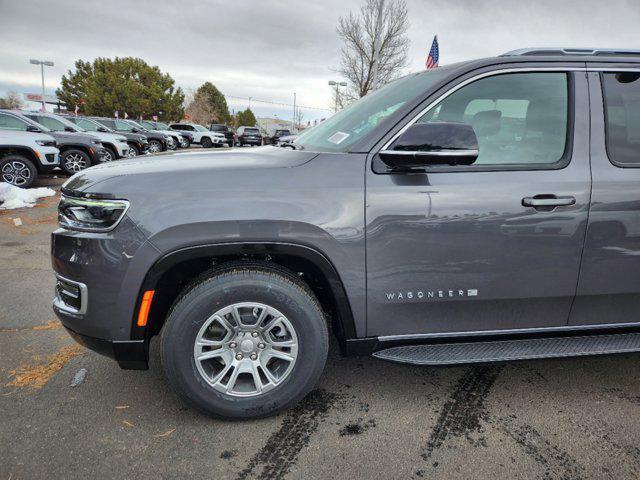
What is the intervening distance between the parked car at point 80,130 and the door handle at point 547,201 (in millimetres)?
10827

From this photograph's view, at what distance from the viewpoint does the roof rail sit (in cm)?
247

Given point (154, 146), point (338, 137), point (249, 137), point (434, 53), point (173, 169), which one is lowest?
point (173, 169)

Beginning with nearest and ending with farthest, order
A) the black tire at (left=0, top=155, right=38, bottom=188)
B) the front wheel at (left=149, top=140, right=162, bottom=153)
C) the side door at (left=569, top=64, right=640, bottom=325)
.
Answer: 1. the side door at (left=569, top=64, right=640, bottom=325)
2. the black tire at (left=0, top=155, right=38, bottom=188)
3. the front wheel at (left=149, top=140, right=162, bottom=153)

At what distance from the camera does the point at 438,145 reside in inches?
84.1

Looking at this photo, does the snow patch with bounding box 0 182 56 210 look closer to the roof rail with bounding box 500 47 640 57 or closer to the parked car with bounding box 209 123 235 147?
the roof rail with bounding box 500 47 640 57

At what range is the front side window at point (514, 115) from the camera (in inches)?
94.0

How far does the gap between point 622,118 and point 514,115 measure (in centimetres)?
58

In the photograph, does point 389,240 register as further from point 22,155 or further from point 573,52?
point 22,155

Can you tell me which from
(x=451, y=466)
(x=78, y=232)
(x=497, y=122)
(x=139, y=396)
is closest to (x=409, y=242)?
(x=497, y=122)

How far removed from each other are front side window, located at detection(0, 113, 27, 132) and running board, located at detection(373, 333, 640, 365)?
1054 centimetres

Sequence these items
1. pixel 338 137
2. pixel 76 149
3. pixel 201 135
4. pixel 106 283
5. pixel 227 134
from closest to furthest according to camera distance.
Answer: pixel 106 283 → pixel 338 137 → pixel 76 149 → pixel 201 135 → pixel 227 134

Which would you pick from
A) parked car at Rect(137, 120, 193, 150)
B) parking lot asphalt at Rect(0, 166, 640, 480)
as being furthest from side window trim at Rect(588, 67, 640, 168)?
parked car at Rect(137, 120, 193, 150)

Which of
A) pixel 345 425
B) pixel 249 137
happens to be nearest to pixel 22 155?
pixel 345 425

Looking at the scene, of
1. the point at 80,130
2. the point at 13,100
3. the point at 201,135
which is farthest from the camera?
the point at 13,100
